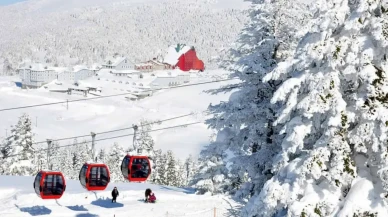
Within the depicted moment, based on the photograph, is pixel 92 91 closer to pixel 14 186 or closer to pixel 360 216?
pixel 14 186

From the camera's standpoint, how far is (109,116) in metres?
165

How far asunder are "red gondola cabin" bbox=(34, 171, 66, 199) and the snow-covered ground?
9498 cm

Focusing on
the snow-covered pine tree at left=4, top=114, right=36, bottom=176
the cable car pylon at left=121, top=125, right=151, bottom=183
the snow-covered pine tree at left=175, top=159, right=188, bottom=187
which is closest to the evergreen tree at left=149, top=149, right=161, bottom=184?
the snow-covered pine tree at left=175, top=159, right=188, bottom=187

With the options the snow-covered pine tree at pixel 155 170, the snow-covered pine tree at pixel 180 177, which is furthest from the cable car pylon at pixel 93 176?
the snow-covered pine tree at pixel 180 177

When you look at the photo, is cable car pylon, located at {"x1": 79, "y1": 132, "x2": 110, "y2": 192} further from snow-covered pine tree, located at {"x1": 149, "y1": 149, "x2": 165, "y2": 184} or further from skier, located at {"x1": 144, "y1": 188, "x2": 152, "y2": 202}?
snow-covered pine tree, located at {"x1": 149, "y1": 149, "x2": 165, "y2": 184}

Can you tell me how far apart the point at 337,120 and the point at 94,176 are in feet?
63.5

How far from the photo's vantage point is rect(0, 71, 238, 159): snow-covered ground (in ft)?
454

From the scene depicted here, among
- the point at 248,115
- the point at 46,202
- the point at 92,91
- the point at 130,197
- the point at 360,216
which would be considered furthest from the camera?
the point at 92,91

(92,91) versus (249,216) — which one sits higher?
(92,91)

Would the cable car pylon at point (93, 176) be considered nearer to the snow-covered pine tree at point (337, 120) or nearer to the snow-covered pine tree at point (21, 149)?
the snow-covered pine tree at point (337, 120)

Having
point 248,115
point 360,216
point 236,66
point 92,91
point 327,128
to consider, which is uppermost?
point 92,91

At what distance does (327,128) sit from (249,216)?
2.65 m

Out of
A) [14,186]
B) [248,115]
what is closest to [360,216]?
[248,115]

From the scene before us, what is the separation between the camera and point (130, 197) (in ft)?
116
